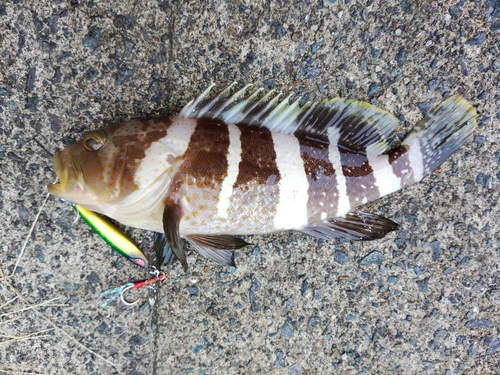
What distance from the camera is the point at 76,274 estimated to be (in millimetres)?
2117

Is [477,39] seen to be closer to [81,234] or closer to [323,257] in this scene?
[323,257]

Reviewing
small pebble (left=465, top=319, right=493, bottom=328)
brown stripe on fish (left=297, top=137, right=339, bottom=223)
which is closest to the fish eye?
brown stripe on fish (left=297, top=137, right=339, bottom=223)

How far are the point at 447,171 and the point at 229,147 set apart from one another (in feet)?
4.15

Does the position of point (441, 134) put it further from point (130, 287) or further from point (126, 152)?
point (130, 287)

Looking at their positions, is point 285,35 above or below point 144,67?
above

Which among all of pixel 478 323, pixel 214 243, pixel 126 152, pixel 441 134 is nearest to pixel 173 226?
pixel 214 243

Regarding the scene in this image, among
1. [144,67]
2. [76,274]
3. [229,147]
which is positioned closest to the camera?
[229,147]

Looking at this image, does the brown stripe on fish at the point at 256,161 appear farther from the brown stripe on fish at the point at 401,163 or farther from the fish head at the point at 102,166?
A: the brown stripe on fish at the point at 401,163

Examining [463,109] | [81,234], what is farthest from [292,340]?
[463,109]

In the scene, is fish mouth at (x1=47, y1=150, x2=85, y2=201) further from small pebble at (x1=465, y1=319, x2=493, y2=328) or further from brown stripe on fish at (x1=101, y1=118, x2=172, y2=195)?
small pebble at (x1=465, y1=319, x2=493, y2=328)

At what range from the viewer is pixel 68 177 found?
171 cm

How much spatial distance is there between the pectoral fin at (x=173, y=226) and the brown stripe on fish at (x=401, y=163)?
1.13 meters

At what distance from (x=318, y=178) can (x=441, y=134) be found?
2.38ft

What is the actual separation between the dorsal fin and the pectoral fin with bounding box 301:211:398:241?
14.5 inches
